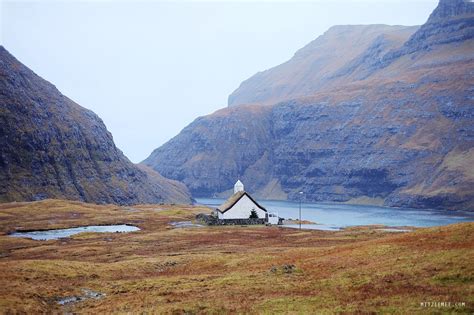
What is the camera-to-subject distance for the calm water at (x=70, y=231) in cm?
9493

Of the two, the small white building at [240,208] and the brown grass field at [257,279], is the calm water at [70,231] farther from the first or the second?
the brown grass field at [257,279]

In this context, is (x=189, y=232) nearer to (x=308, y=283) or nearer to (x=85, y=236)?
(x=85, y=236)

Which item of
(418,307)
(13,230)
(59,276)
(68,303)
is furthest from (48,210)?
(418,307)

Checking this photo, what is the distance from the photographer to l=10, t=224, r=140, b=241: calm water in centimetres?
9493

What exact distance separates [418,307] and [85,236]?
7542 cm

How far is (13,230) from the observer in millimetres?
103250

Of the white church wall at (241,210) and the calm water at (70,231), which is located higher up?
the white church wall at (241,210)

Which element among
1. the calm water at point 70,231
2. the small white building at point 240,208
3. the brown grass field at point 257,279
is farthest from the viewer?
the small white building at point 240,208

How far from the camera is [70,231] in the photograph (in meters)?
105

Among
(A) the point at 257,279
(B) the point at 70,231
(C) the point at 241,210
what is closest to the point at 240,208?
(C) the point at 241,210

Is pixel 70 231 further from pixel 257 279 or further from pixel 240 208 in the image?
pixel 257 279

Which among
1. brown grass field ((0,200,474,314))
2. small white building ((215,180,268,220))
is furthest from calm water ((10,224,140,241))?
brown grass field ((0,200,474,314))

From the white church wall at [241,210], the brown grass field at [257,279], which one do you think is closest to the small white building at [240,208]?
the white church wall at [241,210]

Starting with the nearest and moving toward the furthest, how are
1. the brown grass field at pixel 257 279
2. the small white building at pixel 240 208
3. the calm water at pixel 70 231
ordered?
the brown grass field at pixel 257 279 → the calm water at pixel 70 231 → the small white building at pixel 240 208
